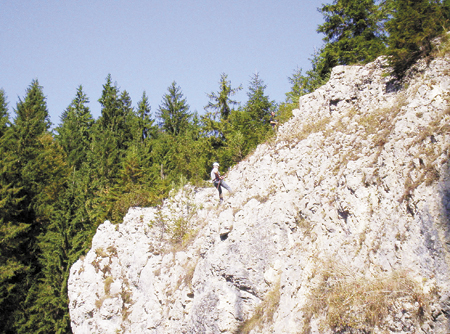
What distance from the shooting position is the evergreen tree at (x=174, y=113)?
40938 millimetres

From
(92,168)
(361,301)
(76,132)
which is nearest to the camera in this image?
(361,301)

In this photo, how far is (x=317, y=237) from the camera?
1041 cm

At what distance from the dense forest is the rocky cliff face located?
2.60m

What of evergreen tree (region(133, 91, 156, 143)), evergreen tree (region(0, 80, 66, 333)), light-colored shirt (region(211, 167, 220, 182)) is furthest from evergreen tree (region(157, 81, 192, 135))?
light-colored shirt (region(211, 167, 220, 182))

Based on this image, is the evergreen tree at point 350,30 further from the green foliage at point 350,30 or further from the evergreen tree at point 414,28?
the evergreen tree at point 414,28

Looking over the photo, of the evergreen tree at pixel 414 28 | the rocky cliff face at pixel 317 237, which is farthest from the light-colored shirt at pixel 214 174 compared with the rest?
the evergreen tree at pixel 414 28

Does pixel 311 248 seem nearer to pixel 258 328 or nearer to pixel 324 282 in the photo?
pixel 324 282

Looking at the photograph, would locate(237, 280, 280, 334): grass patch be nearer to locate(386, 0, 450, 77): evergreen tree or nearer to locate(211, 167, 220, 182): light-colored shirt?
locate(211, 167, 220, 182): light-colored shirt

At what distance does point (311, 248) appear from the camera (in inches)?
408

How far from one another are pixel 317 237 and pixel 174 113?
3392cm

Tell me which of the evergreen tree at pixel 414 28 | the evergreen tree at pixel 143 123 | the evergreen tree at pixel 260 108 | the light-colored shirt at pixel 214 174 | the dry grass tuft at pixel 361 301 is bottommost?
the dry grass tuft at pixel 361 301

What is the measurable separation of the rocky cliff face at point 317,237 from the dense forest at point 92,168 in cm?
260

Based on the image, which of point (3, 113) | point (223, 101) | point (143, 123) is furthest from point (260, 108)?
point (3, 113)

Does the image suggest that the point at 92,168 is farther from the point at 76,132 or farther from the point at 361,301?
the point at 361,301
